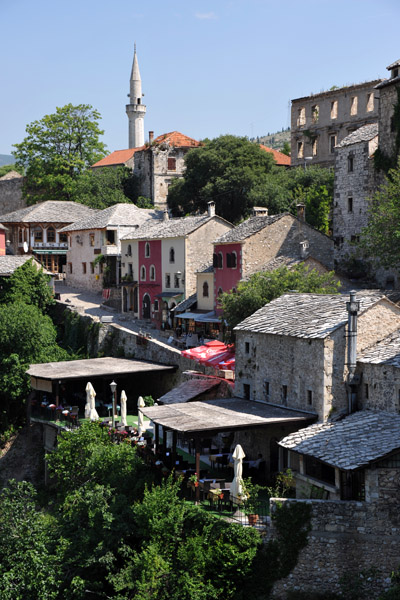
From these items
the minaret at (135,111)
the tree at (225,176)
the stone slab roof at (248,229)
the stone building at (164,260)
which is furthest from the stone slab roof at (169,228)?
the minaret at (135,111)

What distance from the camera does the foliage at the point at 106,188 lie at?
76250mm

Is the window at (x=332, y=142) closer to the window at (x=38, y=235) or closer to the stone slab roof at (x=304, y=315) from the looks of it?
the window at (x=38, y=235)

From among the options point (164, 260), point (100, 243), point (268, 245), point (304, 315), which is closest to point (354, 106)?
point (164, 260)

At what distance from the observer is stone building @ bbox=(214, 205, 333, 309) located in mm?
44562

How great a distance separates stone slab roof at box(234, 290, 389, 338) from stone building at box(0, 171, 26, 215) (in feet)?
194

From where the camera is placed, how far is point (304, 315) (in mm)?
30000

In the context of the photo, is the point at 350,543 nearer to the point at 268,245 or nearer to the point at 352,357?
the point at 352,357

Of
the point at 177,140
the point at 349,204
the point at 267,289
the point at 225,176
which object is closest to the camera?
the point at 267,289

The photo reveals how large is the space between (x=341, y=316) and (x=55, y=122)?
58740 mm

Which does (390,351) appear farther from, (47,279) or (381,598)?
(47,279)

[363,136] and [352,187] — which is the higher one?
[363,136]

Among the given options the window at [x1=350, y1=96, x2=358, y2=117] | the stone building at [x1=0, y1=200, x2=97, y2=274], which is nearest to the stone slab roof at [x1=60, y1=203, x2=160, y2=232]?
the stone building at [x1=0, y1=200, x2=97, y2=274]

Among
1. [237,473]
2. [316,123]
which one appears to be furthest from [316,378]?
[316,123]

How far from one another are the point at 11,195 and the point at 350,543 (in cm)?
7184
